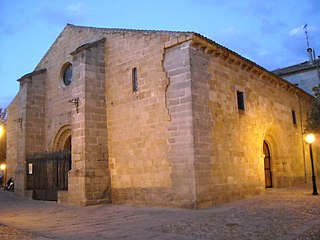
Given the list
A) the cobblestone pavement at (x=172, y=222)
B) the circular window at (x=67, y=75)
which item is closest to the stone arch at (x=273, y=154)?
the cobblestone pavement at (x=172, y=222)

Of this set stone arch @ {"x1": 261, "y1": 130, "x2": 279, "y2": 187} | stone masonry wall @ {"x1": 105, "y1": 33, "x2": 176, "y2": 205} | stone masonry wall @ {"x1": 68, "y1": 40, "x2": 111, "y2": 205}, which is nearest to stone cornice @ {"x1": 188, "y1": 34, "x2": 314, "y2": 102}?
stone masonry wall @ {"x1": 105, "y1": 33, "x2": 176, "y2": 205}

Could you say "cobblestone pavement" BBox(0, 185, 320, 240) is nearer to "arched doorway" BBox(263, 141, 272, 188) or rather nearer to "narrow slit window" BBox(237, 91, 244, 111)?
"narrow slit window" BBox(237, 91, 244, 111)

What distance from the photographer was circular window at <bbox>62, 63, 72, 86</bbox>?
15.6 m

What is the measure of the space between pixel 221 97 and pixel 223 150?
1.89m

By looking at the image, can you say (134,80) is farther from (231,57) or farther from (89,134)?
(231,57)

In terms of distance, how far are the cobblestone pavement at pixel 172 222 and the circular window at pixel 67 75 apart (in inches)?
279

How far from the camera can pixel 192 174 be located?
9.50 metres

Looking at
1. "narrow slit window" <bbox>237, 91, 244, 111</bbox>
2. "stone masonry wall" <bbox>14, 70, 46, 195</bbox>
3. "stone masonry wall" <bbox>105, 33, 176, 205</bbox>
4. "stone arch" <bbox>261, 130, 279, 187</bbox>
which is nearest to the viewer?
"stone masonry wall" <bbox>105, 33, 176, 205</bbox>

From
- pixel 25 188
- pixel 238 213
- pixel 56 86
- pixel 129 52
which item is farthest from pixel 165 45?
pixel 25 188

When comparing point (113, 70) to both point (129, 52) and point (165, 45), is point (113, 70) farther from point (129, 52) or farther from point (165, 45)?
point (165, 45)

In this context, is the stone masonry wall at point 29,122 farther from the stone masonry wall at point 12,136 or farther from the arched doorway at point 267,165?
the arched doorway at point 267,165

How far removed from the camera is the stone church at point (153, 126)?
10070 mm

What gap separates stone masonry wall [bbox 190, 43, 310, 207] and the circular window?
24.9 ft

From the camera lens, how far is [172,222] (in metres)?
7.38
